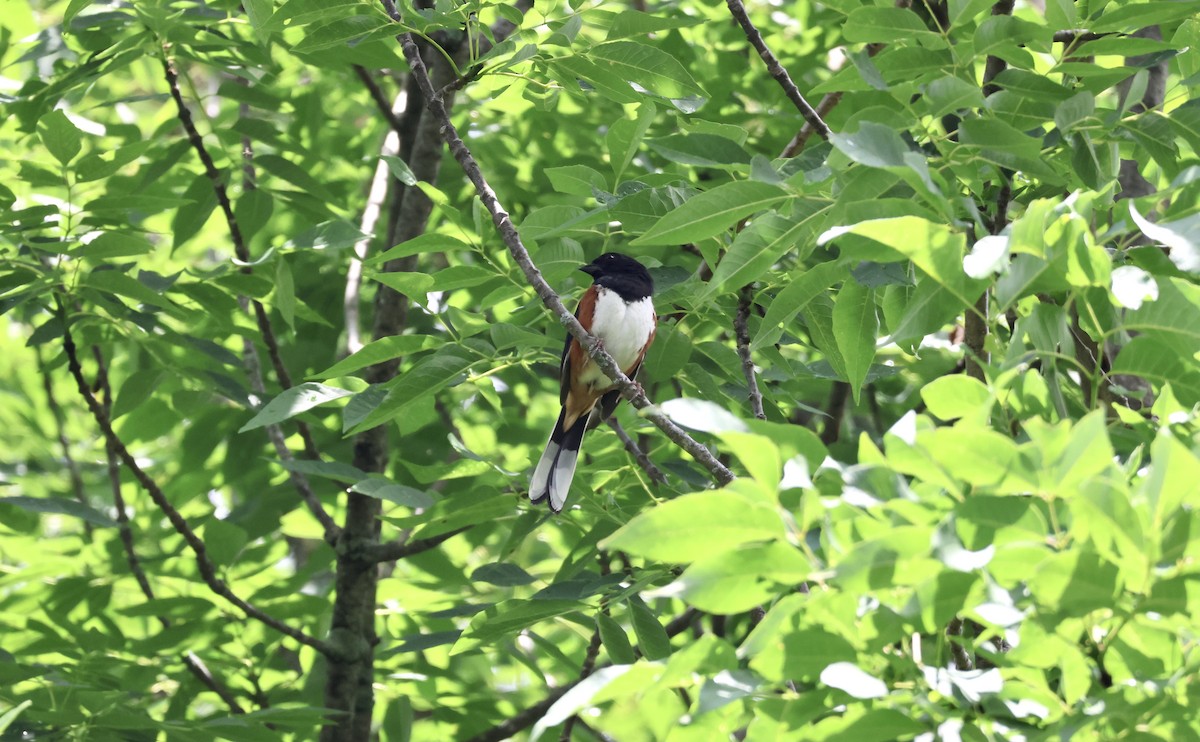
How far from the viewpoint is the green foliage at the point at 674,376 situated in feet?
5.32


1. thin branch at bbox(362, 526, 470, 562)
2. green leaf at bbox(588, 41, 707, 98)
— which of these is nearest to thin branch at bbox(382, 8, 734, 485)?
green leaf at bbox(588, 41, 707, 98)

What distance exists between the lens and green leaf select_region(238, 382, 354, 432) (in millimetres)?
3129

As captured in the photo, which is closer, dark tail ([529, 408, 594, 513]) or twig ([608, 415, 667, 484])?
dark tail ([529, 408, 594, 513])

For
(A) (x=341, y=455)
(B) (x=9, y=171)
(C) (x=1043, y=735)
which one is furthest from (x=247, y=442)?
(C) (x=1043, y=735)

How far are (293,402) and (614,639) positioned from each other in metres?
1.11

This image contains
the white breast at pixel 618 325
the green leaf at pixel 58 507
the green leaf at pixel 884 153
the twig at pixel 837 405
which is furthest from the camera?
the twig at pixel 837 405

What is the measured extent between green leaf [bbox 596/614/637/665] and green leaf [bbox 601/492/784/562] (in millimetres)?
1592

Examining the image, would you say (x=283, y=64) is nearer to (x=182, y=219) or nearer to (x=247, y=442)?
(x=182, y=219)

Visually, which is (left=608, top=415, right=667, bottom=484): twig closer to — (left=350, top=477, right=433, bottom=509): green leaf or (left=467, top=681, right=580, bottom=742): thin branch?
(left=350, top=477, right=433, bottom=509): green leaf

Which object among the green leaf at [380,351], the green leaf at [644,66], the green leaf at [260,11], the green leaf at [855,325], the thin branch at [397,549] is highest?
the green leaf at [260,11]

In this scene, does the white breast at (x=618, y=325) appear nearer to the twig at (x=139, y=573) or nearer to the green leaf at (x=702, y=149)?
the twig at (x=139, y=573)

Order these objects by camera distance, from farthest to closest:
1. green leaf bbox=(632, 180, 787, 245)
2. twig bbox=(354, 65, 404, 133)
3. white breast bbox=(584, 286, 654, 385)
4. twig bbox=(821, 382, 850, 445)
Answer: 1. twig bbox=(354, 65, 404, 133)
2. twig bbox=(821, 382, 850, 445)
3. white breast bbox=(584, 286, 654, 385)
4. green leaf bbox=(632, 180, 787, 245)

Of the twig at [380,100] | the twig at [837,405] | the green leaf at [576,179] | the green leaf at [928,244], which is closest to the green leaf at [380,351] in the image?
the green leaf at [576,179]

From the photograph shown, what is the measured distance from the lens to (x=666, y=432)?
295 centimetres
